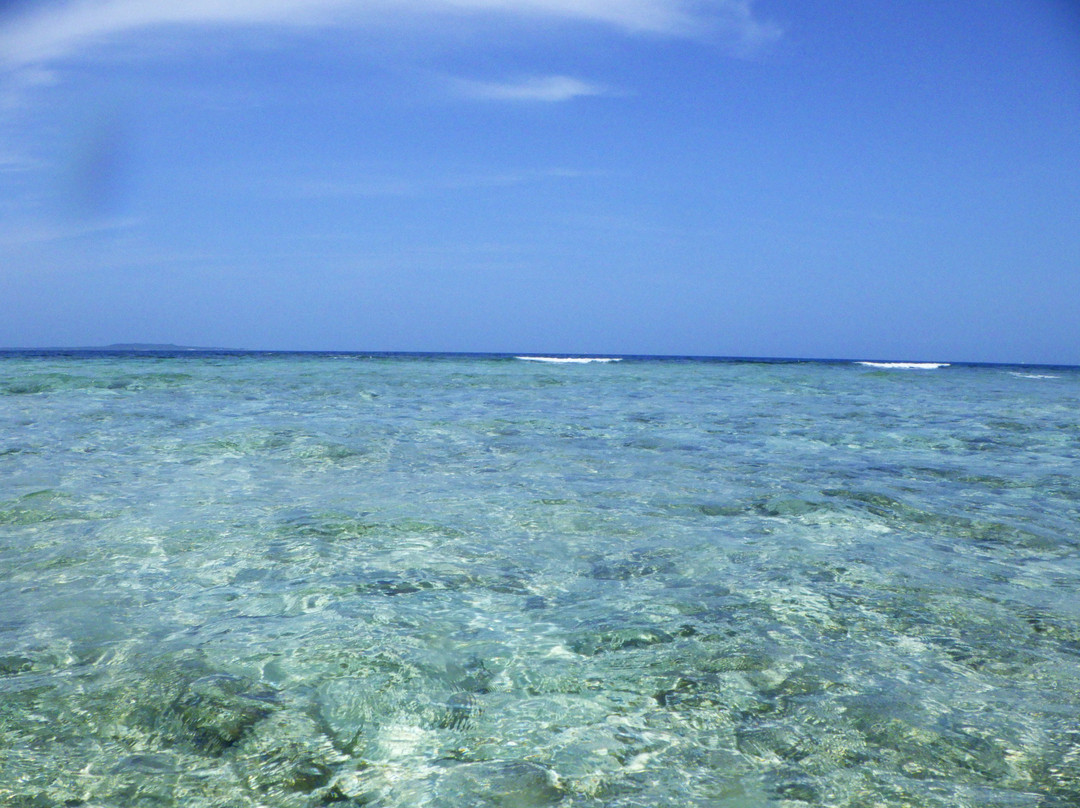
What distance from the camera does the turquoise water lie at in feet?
6.61

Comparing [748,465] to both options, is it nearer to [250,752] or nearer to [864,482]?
[864,482]

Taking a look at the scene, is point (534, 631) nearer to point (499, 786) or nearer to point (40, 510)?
point (499, 786)

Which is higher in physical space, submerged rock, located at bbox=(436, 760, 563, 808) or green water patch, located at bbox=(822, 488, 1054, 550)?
green water patch, located at bbox=(822, 488, 1054, 550)

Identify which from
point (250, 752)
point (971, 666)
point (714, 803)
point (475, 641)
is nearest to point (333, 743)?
point (250, 752)

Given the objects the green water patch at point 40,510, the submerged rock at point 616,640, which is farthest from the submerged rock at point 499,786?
the green water patch at point 40,510

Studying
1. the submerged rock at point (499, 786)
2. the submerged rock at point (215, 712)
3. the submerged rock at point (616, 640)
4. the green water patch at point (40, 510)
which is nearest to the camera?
the submerged rock at point (499, 786)

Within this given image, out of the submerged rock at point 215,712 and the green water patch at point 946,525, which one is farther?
the green water patch at point 946,525

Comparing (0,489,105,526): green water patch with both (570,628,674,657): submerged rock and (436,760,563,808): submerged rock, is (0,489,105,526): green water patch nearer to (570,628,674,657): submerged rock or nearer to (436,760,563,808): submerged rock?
(570,628,674,657): submerged rock

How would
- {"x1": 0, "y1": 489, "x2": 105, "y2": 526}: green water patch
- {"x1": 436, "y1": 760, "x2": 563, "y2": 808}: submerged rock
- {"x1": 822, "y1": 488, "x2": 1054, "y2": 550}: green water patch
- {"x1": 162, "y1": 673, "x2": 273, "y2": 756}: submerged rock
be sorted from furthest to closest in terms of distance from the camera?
{"x1": 0, "y1": 489, "x2": 105, "y2": 526}: green water patch → {"x1": 822, "y1": 488, "x2": 1054, "y2": 550}: green water patch → {"x1": 162, "y1": 673, "x2": 273, "y2": 756}: submerged rock → {"x1": 436, "y1": 760, "x2": 563, "y2": 808}: submerged rock

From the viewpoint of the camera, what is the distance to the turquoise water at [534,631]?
2014mm

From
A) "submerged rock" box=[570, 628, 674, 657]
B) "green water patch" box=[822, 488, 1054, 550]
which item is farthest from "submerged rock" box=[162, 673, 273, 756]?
"green water patch" box=[822, 488, 1054, 550]

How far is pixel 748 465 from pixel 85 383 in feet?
44.0

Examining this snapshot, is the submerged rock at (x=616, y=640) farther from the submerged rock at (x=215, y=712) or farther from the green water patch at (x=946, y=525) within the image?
the green water patch at (x=946, y=525)

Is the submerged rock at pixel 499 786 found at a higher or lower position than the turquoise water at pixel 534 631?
lower
